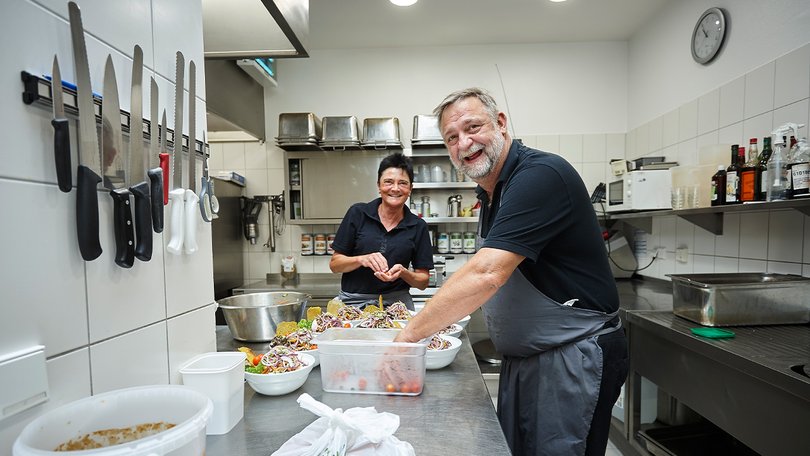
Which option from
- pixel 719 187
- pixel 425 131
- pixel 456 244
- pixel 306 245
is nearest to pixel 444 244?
pixel 456 244

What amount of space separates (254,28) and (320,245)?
236 centimetres

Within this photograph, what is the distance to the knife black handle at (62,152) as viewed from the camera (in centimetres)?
58

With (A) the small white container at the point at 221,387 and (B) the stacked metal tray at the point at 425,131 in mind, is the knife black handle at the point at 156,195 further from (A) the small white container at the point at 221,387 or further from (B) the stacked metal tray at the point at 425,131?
(B) the stacked metal tray at the point at 425,131

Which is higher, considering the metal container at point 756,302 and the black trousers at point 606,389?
the metal container at point 756,302

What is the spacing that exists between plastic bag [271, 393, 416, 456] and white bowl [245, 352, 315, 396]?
249 millimetres

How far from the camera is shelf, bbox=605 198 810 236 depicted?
1506 mm

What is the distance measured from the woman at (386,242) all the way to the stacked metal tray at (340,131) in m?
1.12

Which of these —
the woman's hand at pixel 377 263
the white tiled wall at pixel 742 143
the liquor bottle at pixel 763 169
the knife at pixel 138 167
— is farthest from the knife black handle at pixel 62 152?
the white tiled wall at pixel 742 143

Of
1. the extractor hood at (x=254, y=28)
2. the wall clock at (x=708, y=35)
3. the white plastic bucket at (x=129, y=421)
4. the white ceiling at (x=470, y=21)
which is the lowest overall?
the white plastic bucket at (x=129, y=421)

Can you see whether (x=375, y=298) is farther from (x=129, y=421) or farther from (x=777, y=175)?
(x=777, y=175)

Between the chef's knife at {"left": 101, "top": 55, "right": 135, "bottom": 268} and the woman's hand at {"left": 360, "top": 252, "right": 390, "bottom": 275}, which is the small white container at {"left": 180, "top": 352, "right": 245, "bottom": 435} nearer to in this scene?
the chef's knife at {"left": 101, "top": 55, "right": 135, "bottom": 268}

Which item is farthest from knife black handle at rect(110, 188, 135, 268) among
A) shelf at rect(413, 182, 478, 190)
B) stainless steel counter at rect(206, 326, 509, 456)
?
shelf at rect(413, 182, 478, 190)

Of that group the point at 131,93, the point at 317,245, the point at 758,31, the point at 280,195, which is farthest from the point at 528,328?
the point at 280,195

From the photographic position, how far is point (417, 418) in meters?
0.91
